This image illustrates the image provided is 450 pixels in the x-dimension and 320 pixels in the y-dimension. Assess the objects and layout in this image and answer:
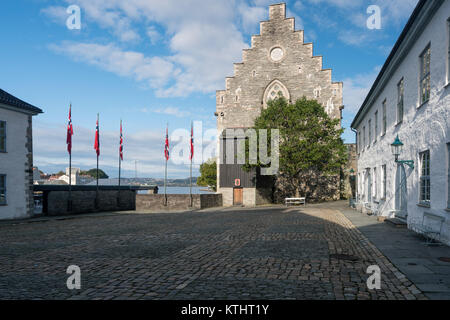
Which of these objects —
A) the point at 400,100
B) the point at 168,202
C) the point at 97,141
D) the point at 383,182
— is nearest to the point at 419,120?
the point at 400,100

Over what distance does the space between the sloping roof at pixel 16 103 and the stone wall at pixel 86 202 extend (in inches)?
223

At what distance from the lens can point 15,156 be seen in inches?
815

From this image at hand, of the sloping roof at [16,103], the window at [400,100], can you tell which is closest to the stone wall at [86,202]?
the sloping roof at [16,103]

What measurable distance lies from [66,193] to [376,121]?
20827mm

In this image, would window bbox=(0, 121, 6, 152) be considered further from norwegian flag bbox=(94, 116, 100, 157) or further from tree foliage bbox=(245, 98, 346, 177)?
tree foliage bbox=(245, 98, 346, 177)

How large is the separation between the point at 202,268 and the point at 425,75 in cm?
939

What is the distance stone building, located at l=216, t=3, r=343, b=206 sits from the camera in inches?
1500

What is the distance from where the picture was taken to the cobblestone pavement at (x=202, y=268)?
533cm

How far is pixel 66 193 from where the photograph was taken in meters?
24.6

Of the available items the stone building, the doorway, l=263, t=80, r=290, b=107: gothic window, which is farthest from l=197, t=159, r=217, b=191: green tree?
the doorway

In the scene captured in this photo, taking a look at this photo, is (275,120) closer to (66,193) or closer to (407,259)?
(66,193)

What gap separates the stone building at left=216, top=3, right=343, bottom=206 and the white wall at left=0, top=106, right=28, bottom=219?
875 inches

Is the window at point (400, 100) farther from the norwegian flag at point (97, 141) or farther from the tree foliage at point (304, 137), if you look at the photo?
the norwegian flag at point (97, 141)

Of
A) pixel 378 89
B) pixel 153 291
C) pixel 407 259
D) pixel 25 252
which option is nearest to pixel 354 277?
pixel 407 259
